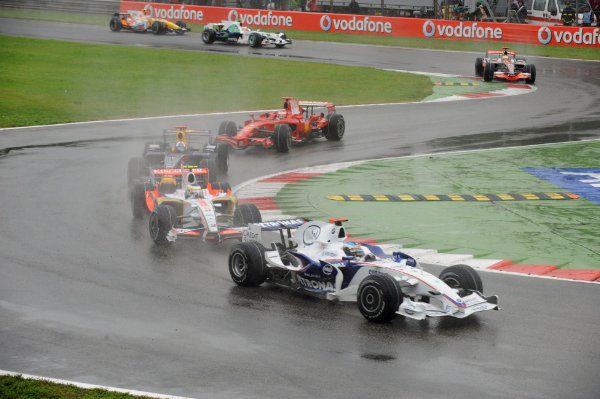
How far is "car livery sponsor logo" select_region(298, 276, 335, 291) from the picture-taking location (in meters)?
14.7

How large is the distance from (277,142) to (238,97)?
482 inches

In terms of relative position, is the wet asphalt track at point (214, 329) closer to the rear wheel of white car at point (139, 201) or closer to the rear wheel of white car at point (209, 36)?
the rear wheel of white car at point (139, 201)

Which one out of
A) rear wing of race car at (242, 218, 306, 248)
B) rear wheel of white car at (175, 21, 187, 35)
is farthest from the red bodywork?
rear wheel of white car at (175, 21, 187, 35)

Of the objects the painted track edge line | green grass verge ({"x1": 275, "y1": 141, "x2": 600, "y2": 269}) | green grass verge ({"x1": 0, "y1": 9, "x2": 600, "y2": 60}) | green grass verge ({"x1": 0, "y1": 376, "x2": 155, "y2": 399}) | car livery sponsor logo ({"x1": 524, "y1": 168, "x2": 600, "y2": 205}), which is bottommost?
car livery sponsor logo ({"x1": 524, "y1": 168, "x2": 600, "y2": 205})

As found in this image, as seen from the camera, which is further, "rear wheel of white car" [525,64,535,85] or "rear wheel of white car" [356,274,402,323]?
"rear wheel of white car" [525,64,535,85]

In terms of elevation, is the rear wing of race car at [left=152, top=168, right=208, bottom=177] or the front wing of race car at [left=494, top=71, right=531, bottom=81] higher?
the rear wing of race car at [left=152, top=168, right=208, bottom=177]

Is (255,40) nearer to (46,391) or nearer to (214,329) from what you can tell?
(214,329)

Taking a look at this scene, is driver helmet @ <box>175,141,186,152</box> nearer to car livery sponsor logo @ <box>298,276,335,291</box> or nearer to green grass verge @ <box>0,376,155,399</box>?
car livery sponsor logo @ <box>298,276,335,291</box>

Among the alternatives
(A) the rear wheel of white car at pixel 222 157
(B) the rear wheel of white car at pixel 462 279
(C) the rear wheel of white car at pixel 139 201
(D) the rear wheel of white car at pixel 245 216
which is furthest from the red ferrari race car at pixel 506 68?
(B) the rear wheel of white car at pixel 462 279

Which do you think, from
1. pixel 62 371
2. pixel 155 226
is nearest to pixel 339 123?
pixel 155 226

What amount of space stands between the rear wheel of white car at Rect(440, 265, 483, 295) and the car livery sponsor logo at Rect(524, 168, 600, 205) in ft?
30.1

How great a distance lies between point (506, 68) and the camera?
45250 mm

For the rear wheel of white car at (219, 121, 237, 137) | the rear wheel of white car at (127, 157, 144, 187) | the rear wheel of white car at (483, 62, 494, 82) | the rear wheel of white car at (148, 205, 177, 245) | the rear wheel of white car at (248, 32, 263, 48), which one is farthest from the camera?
the rear wheel of white car at (248, 32, 263, 48)

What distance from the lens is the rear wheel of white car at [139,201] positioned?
65.3ft
